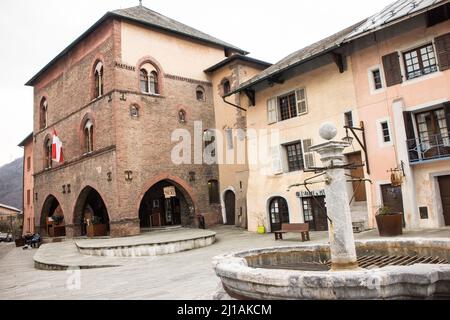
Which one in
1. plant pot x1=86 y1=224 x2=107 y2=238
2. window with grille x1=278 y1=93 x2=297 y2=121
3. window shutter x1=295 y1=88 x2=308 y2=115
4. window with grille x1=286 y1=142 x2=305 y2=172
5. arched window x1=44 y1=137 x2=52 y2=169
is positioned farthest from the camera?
arched window x1=44 y1=137 x2=52 y2=169

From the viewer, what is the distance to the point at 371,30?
13.8m

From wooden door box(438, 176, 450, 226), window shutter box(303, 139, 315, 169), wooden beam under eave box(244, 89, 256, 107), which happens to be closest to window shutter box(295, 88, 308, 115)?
window shutter box(303, 139, 315, 169)

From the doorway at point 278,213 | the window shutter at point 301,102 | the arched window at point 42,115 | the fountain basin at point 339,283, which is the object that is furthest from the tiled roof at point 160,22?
the fountain basin at point 339,283

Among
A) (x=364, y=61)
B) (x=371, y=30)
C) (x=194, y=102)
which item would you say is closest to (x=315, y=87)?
(x=364, y=61)

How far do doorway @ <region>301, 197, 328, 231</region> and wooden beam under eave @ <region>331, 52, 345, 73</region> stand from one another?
5.94 m

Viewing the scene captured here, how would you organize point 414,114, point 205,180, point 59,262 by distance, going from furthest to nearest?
point 205,180 < point 414,114 < point 59,262

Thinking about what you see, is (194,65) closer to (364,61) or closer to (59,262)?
(364,61)

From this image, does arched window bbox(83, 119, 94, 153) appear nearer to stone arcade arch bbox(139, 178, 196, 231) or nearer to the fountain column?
stone arcade arch bbox(139, 178, 196, 231)

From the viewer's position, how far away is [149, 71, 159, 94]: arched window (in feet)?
73.8

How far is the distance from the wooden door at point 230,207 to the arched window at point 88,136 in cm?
920

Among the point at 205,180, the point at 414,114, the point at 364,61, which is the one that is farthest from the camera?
the point at 205,180

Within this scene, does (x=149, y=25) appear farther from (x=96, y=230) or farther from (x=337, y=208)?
(x=337, y=208)

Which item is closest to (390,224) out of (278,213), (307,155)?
(307,155)
